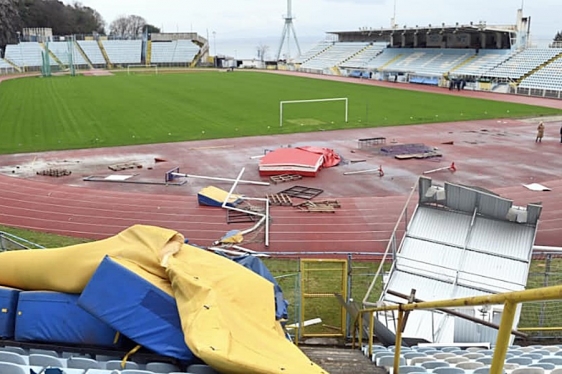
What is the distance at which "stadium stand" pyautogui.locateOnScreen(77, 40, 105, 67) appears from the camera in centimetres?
9450

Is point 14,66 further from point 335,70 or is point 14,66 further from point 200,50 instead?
point 335,70

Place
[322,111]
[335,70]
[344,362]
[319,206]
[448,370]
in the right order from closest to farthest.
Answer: [448,370]
[344,362]
[319,206]
[322,111]
[335,70]

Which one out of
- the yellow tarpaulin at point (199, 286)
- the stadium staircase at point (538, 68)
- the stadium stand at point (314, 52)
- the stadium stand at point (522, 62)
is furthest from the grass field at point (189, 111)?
the stadium stand at point (314, 52)

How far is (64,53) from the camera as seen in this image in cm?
9269

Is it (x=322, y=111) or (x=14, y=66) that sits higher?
(x=14, y=66)

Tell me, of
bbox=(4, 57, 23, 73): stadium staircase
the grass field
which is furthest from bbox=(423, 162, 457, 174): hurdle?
bbox=(4, 57, 23, 73): stadium staircase

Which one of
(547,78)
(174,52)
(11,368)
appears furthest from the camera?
(174,52)

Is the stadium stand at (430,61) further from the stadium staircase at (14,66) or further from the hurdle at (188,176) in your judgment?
the stadium staircase at (14,66)

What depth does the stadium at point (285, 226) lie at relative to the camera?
586 centimetres

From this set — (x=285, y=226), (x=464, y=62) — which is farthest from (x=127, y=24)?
(x=285, y=226)

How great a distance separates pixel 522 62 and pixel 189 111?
117 feet

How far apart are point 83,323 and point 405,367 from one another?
11.9 feet

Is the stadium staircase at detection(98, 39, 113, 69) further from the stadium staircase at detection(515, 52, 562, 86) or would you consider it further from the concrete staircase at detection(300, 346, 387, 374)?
the concrete staircase at detection(300, 346, 387, 374)

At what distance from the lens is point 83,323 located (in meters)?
6.12
